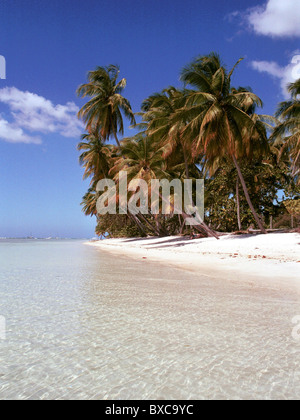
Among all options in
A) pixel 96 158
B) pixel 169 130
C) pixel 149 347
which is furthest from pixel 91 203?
pixel 149 347

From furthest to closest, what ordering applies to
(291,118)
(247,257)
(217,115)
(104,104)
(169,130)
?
(104,104) < (169,130) < (291,118) < (217,115) < (247,257)

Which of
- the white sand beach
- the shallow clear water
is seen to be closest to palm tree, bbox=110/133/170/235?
the white sand beach

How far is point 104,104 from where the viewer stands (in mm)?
22094

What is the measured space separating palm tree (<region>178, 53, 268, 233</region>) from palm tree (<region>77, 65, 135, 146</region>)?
9.03 metres

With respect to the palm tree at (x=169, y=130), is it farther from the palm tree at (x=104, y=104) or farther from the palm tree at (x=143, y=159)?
the palm tree at (x=104, y=104)

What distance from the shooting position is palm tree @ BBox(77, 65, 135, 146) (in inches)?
845

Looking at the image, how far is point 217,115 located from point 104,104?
12060 mm

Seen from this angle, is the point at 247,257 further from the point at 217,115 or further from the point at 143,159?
the point at 143,159

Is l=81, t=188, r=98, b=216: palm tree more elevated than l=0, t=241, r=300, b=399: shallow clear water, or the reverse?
l=81, t=188, r=98, b=216: palm tree

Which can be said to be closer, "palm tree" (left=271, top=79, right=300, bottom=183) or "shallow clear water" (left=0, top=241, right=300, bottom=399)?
"shallow clear water" (left=0, top=241, right=300, bottom=399)

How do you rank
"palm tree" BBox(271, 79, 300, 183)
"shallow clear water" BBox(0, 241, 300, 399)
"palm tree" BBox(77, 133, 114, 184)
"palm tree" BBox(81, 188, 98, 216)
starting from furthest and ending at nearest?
"palm tree" BBox(81, 188, 98, 216), "palm tree" BBox(77, 133, 114, 184), "palm tree" BBox(271, 79, 300, 183), "shallow clear water" BBox(0, 241, 300, 399)

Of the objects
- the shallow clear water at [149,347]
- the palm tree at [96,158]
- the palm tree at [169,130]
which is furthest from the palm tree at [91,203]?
the shallow clear water at [149,347]

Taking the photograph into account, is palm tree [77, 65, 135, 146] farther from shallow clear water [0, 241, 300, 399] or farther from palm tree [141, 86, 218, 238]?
shallow clear water [0, 241, 300, 399]

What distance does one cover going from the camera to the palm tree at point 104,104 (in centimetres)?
2147
